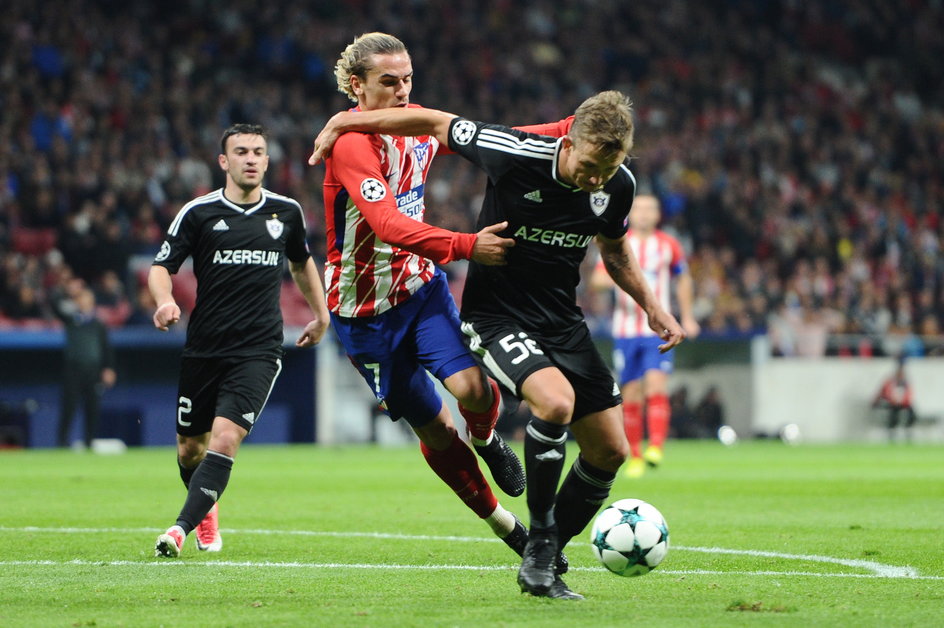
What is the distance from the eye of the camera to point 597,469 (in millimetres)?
5875

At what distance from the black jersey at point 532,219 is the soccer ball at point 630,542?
804 millimetres

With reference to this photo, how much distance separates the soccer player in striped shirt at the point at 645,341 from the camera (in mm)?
13492

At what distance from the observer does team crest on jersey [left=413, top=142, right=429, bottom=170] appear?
650cm

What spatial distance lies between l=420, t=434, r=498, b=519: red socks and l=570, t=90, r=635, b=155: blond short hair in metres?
1.81

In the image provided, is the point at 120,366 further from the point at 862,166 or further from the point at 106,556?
the point at 862,166

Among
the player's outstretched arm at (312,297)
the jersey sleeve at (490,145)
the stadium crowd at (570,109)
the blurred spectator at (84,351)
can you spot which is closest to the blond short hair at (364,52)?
the jersey sleeve at (490,145)

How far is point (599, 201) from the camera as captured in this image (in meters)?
5.76

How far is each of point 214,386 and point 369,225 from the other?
5.82ft

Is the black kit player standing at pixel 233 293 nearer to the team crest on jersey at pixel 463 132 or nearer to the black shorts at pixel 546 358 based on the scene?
the black shorts at pixel 546 358

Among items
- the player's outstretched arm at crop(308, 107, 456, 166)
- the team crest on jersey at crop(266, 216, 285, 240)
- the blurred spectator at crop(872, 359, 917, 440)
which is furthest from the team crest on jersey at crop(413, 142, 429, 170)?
the blurred spectator at crop(872, 359, 917, 440)

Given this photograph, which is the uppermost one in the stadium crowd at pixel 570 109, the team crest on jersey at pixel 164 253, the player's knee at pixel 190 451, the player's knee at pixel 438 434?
the stadium crowd at pixel 570 109

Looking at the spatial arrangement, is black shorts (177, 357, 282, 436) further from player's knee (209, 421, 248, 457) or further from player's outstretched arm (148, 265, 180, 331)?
player's outstretched arm (148, 265, 180, 331)

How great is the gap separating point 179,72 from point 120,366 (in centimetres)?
570

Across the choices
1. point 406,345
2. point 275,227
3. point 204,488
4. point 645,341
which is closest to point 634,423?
point 645,341
